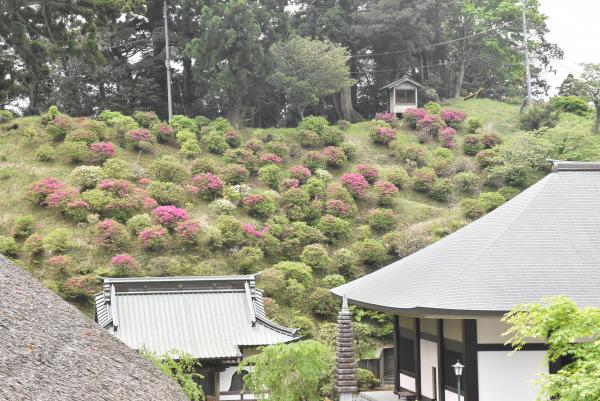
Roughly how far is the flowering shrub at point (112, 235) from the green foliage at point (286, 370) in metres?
12.9

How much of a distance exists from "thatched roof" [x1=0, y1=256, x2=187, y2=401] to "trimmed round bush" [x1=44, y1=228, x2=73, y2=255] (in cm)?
1745

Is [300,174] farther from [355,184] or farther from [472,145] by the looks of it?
[472,145]

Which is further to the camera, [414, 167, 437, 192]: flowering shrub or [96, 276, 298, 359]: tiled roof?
[414, 167, 437, 192]: flowering shrub

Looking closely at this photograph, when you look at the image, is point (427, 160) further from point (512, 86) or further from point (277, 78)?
point (512, 86)

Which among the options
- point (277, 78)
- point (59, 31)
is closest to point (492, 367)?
point (59, 31)

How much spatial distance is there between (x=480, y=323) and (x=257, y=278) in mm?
14826

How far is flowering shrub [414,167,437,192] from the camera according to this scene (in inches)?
1524

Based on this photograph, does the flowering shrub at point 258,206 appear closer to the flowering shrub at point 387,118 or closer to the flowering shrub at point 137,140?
the flowering shrub at point 137,140

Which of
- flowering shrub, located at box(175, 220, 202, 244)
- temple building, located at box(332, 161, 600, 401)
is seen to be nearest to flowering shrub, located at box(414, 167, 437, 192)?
flowering shrub, located at box(175, 220, 202, 244)

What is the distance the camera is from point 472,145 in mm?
42219

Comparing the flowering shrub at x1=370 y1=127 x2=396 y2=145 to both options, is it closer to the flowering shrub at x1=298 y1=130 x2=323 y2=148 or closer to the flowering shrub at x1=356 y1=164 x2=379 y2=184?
the flowering shrub at x1=298 y1=130 x2=323 y2=148

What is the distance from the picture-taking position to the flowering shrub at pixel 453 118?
45.2 metres

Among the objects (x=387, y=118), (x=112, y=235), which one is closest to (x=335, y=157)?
(x=387, y=118)

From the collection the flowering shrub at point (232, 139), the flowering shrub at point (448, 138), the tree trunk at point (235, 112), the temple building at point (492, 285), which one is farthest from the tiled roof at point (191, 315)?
the flowering shrub at point (448, 138)
